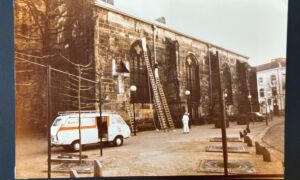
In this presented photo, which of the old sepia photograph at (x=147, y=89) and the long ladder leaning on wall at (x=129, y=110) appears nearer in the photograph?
the old sepia photograph at (x=147, y=89)

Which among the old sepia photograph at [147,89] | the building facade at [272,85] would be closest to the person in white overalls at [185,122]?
the old sepia photograph at [147,89]

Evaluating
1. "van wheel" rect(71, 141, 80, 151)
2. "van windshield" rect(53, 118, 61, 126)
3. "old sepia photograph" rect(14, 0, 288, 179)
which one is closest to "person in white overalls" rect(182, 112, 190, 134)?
"old sepia photograph" rect(14, 0, 288, 179)

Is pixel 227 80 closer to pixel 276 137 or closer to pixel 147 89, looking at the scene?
pixel 276 137

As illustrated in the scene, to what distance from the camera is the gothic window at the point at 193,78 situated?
201 inches

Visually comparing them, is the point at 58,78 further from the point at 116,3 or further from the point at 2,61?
the point at 116,3

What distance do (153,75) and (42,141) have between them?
197cm

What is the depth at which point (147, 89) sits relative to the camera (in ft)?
16.9

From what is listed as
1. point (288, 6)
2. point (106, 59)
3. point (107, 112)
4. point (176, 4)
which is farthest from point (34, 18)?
point (288, 6)

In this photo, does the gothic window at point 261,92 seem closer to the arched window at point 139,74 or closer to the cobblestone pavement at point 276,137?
the cobblestone pavement at point 276,137

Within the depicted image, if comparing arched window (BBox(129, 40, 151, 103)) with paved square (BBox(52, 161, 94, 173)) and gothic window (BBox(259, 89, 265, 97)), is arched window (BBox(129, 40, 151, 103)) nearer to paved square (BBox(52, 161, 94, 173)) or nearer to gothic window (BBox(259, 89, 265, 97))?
paved square (BBox(52, 161, 94, 173))

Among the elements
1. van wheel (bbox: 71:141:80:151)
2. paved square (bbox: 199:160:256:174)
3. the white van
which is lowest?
paved square (bbox: 199:160:256:174)

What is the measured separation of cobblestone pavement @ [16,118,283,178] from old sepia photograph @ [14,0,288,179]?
0.01 meters

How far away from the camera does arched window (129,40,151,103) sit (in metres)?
5.09

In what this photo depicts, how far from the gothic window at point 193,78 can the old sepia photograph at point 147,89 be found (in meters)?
0.02
